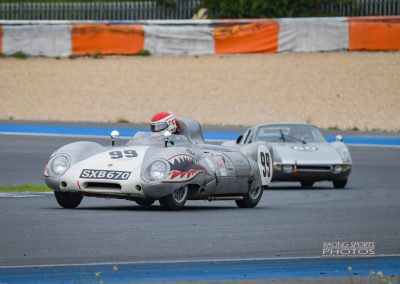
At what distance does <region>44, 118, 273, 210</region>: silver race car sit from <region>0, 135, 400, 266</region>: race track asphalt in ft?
0.70

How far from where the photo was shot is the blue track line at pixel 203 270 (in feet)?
26.2

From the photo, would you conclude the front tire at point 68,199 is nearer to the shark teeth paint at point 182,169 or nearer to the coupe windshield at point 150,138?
the coupe windshield at point 150,138

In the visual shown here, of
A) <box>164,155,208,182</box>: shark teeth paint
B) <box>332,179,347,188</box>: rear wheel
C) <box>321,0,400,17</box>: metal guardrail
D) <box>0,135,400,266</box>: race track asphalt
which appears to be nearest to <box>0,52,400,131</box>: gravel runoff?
<box>321,0,400,17</box>: metal guardrail

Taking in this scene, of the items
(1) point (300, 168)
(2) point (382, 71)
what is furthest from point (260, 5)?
(1) point (300, 168)

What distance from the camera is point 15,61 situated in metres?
35.5

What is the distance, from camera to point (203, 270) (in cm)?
847

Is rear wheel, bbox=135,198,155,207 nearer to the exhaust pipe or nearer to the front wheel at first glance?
the exhaust pipe

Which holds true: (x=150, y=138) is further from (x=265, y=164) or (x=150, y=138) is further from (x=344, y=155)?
(x=344, y=155)

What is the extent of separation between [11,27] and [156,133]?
21462mm

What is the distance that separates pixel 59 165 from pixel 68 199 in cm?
53

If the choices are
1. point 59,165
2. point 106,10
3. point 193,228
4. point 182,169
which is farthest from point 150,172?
point 106,10

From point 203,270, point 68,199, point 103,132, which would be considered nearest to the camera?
point 203,270

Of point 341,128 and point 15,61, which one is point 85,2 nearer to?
point 15,61

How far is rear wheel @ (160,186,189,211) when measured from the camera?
13.2m
